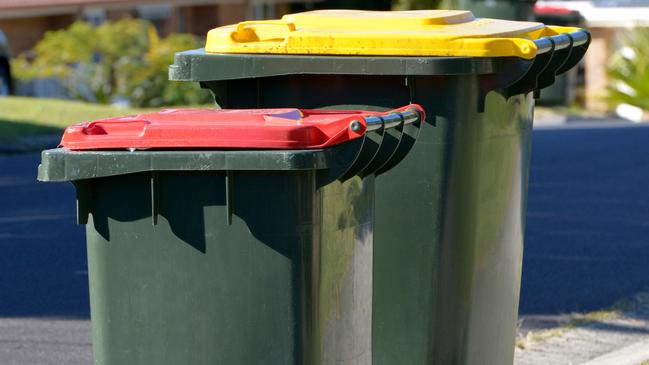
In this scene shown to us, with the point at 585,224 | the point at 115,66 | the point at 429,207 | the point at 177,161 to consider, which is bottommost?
the point at 115,66

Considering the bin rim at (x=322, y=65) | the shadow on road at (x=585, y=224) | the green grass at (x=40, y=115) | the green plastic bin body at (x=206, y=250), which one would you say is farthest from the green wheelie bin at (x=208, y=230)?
the green grass at (x=40, y=115)

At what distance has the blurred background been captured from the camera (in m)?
6.50

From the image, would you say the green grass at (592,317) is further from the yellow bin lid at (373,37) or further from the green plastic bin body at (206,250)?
the green plastic bin body at (206,250)

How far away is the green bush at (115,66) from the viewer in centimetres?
1864

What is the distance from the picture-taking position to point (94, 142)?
10.6 feet

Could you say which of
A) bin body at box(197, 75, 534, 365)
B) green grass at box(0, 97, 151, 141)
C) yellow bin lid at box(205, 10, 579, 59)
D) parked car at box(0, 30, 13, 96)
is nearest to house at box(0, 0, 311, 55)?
parked car at box(0, 30, 13, 96)

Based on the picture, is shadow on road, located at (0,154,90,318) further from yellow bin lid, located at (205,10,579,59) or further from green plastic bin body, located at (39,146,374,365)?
green plastic bin body, located at (39,146,374,365)

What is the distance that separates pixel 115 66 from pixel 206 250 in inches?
637

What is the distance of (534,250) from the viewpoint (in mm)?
8484

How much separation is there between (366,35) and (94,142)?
1190mm

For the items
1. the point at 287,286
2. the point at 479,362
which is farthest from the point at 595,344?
the point at 287,286

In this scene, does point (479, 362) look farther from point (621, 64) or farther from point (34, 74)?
point (621, 64)

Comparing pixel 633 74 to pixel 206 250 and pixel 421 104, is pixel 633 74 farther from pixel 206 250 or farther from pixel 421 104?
pixel 206 250

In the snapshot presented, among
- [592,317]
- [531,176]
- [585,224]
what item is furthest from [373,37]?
[531,176]
